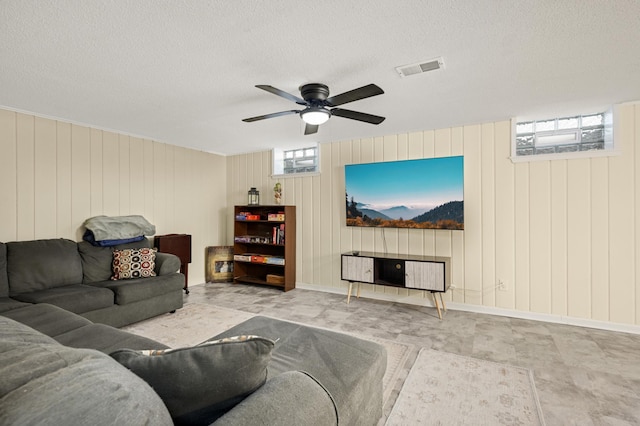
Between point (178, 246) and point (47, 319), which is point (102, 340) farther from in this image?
point (178, 246)

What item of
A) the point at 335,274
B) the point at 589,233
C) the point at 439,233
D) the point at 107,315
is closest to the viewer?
the point at 107,315

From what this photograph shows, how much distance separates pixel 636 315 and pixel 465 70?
3.14 m

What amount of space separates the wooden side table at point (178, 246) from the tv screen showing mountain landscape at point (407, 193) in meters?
2.55

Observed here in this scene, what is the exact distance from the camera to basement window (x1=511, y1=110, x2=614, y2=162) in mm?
3359

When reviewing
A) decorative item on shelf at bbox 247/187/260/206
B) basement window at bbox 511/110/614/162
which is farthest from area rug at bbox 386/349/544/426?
decorative item on shelf at bbox 247/187/260/206

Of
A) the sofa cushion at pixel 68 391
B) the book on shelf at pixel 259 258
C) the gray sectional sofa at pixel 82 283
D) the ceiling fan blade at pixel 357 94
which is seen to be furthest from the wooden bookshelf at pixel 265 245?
the sofa cushion at pixel 68 391

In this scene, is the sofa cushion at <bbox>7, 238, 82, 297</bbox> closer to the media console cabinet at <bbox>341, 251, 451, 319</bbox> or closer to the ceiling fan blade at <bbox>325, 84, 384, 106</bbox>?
the media console cabinet at <bbox>341, 251, 451, 319</bbox>

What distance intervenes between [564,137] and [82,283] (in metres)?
5.80

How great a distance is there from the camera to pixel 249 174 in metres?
5.71

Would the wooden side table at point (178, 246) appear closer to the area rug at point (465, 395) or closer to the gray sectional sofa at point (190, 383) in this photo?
the gray sectional sofa at point (190, 383)

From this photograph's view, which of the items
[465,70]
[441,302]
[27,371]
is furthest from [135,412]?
[441,302]

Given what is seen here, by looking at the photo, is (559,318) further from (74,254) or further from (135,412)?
(74,254)

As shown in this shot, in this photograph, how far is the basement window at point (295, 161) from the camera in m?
5.24

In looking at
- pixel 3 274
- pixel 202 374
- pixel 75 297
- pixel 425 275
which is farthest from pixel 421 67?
pixel 3 274
